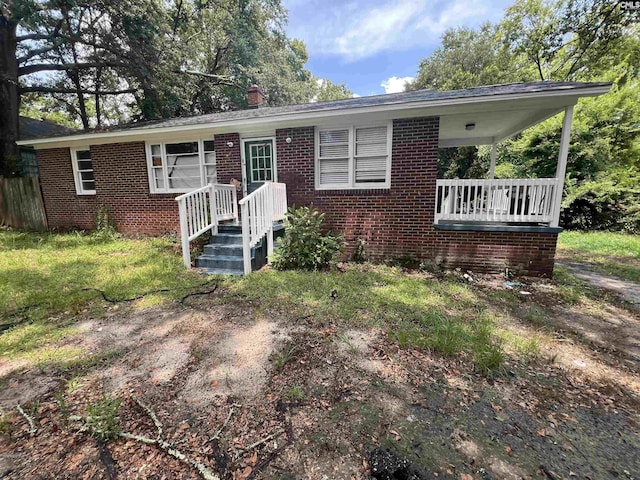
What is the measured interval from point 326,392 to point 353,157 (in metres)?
4.98

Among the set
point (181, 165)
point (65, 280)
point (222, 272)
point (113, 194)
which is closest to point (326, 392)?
point (222, 272)

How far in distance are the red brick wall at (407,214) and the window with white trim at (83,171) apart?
246 inches

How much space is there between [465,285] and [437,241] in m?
1.20

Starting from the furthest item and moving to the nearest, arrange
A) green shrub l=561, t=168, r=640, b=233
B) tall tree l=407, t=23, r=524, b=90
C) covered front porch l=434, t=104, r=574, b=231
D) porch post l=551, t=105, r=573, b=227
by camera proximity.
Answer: tall tree l=407, t=23, r=524, b=90
green shrub l=561, t=168, r=640, b=233
covered front porch l=434, t=104, r=574, b=231
porch post l=551, t=105, r=573, b=227

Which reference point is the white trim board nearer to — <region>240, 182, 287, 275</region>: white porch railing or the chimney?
<region>240, 182, 287, 275</region>: white porch railing

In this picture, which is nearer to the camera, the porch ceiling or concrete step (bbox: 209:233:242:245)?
the porch ceiling

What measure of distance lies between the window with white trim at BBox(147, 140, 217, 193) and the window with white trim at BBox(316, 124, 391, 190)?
314 centimetres

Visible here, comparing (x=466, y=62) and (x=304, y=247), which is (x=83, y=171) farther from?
(x=466, y=62)

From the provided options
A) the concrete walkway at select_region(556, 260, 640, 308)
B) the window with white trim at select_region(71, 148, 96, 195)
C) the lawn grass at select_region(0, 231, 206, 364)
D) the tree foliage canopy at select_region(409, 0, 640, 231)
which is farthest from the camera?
the tree foliage canopy at select_region(409, 0, 640, 231)

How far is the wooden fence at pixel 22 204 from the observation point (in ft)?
29.9

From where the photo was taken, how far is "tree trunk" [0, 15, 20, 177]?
34.1ft

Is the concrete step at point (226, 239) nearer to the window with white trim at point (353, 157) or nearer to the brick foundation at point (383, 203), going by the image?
the brick foundation at point (383, 203)

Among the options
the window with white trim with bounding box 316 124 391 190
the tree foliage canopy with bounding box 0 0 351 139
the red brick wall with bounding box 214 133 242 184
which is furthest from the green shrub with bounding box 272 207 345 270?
the tree foliage canopy with bounding box 0 0 351 139

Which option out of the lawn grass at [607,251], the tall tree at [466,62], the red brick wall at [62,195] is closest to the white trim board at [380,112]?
the red brick wall at [62,195]
